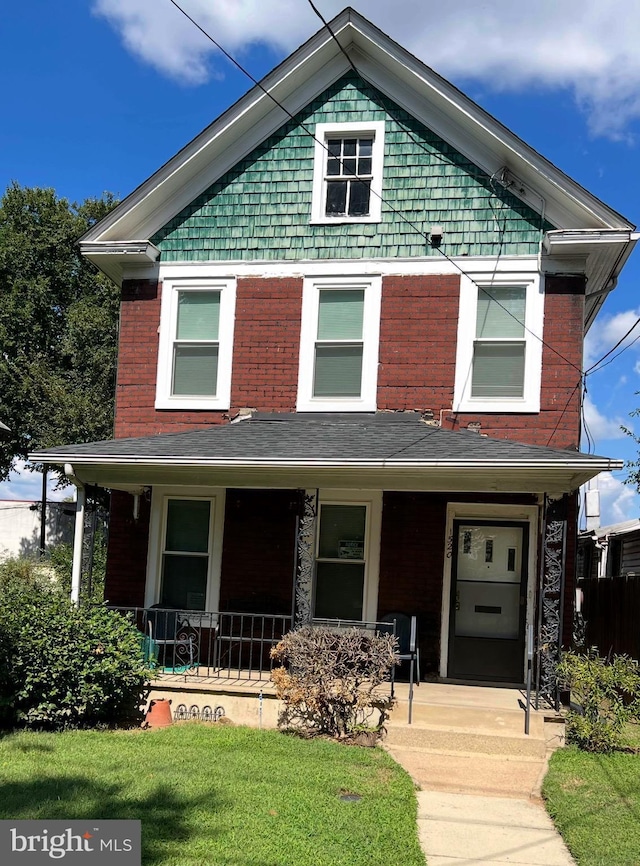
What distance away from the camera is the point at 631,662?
828cm

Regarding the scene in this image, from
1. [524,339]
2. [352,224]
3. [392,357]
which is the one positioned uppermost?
[352,224]

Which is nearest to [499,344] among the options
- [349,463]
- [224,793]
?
[349,463]

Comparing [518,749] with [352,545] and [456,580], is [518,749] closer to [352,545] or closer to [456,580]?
[456,580]

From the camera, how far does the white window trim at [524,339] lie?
33.8ft

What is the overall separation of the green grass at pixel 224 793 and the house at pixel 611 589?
604 cm

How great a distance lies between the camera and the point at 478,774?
731cm

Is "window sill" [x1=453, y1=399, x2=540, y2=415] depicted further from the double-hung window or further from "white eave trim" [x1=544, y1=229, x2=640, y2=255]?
the double-hung window

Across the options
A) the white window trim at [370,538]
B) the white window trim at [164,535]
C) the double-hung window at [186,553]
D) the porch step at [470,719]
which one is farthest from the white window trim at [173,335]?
the porch step at [470,719]

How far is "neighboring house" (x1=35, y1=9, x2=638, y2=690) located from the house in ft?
8.04

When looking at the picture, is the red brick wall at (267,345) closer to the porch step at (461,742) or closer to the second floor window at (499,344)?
the second floor window at (499,344)

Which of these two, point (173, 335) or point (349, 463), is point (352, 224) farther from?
point (349, 463)

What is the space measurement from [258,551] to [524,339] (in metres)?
4.28

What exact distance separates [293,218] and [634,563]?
11.1 metres

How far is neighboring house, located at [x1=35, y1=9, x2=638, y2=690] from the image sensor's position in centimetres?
1018
